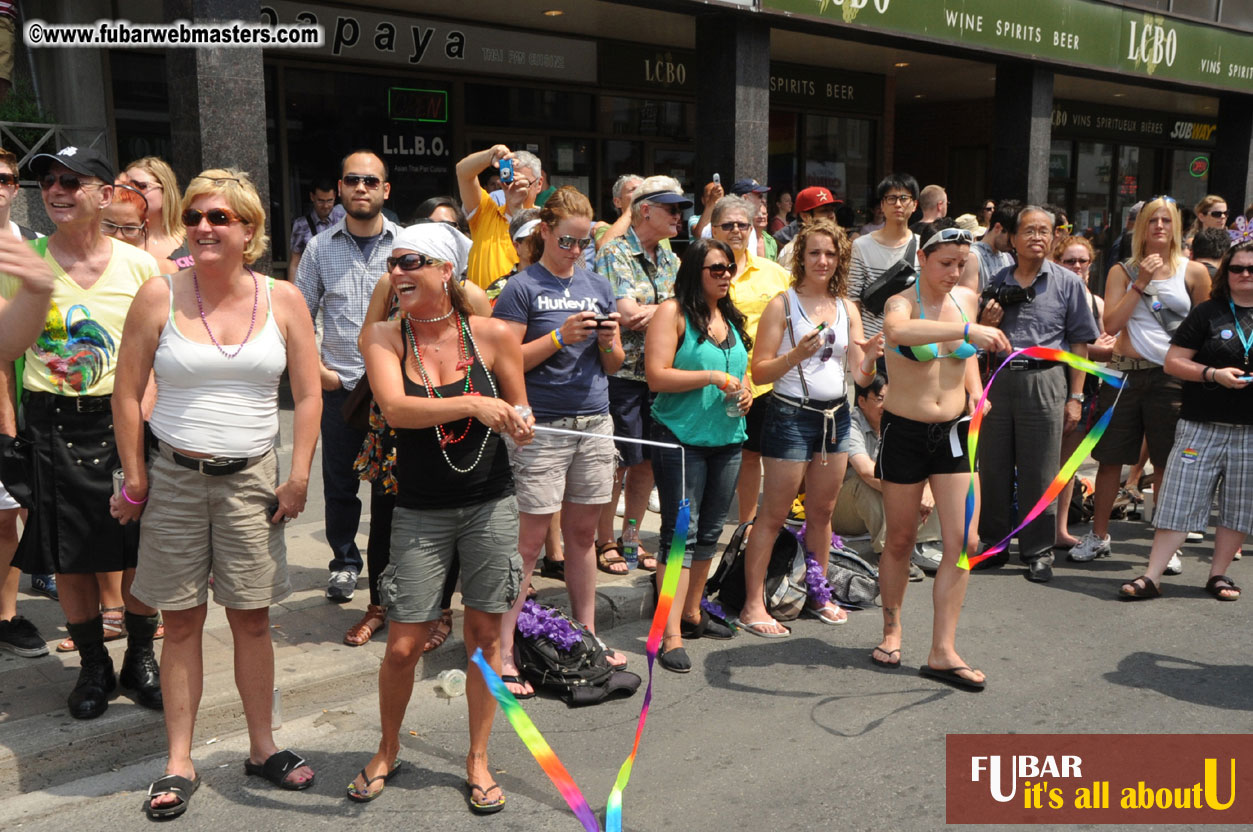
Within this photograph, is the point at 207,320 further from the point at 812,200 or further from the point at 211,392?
the point at 812,200

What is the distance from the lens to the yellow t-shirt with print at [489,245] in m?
6.02

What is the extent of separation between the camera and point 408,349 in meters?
3.59

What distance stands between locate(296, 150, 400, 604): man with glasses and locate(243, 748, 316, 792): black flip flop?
1501mm

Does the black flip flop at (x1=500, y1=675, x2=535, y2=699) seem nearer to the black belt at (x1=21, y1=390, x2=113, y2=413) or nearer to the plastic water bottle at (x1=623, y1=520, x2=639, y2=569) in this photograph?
the plastic water bottle at (x1=623, y1=520, x2=639, y2=569)

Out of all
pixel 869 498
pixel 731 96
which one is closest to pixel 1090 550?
pixel 869 498

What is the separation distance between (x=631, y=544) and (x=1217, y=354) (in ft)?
10.9

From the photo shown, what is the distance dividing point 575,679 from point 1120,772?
2085 mm

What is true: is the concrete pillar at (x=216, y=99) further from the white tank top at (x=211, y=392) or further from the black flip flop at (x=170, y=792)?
the black flip flop at (x=170, y=792)

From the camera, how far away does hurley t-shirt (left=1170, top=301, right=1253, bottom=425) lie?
5.79 metres

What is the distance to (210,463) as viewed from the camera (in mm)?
3506

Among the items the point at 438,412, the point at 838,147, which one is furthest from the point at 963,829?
the point at 838,147

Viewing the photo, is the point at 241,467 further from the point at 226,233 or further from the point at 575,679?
the point at 575,679

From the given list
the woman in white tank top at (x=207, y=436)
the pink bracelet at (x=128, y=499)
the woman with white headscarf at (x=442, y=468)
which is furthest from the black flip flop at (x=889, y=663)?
the pink bracelet at (x=128, y=499)

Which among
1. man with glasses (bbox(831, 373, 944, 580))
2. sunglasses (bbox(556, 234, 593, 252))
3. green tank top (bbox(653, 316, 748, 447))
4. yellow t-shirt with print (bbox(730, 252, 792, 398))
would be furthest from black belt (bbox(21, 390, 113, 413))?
man with glasses (bbox(831, 373, 944, 580))
